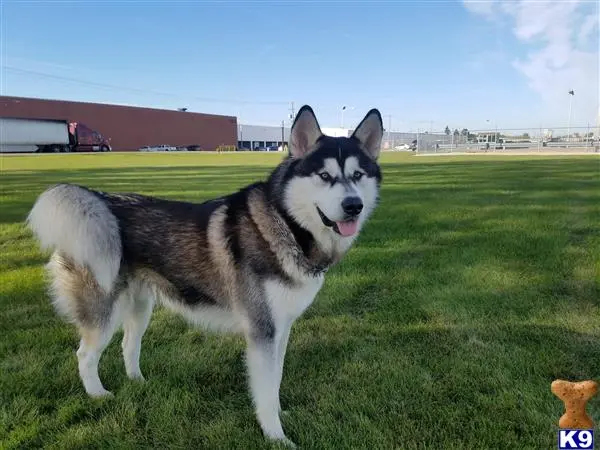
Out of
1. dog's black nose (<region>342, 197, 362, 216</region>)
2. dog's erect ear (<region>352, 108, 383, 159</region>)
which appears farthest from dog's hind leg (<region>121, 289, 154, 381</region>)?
dog's erect ear (<region>352, 108, 383, 159</region>)

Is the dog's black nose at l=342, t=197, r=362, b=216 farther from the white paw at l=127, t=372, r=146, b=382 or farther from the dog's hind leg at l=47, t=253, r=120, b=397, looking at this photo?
the white paw at l=127, t=372, r=146, b=382

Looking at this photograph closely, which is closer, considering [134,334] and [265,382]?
[265,382]

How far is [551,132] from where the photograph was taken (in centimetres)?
4922

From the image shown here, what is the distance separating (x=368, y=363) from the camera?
3.61 m

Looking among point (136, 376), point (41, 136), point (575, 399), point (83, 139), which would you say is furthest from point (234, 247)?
point (83, 139)

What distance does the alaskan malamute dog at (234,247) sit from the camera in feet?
9.35

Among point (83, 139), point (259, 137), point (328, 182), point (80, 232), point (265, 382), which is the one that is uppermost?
point (259, 137)

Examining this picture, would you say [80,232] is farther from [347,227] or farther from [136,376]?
[347,227]

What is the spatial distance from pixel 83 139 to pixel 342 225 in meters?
57.3

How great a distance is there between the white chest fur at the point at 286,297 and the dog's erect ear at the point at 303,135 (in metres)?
0.91

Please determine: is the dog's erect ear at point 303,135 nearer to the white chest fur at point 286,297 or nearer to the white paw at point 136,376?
the white chest fur at point 286,297

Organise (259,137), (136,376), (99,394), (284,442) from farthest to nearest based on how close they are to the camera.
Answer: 1. (259,137)
2. (136,376)
3. (99,394)
4. (284,442)

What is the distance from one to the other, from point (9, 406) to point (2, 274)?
10.7 ft

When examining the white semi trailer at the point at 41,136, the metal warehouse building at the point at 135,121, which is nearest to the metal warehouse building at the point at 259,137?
the metal warehouse building at the point at 135,121
